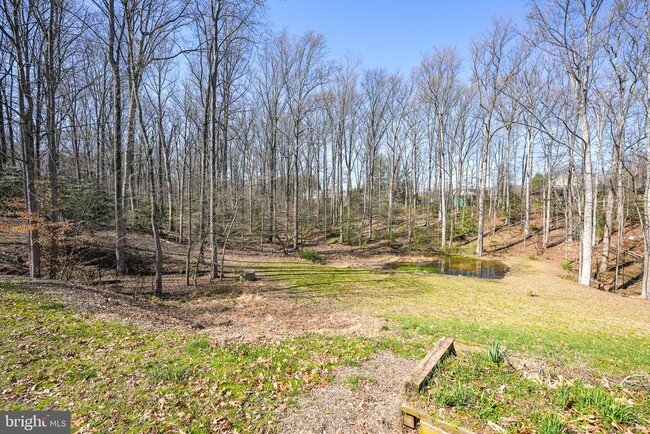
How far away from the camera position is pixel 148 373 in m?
4.23

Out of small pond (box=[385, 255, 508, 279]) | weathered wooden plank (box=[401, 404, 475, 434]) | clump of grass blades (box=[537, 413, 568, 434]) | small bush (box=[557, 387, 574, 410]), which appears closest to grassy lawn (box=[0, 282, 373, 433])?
weathered wooden plank (box=[401, 404, 475, 434])

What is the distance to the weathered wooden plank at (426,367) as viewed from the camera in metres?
3.59

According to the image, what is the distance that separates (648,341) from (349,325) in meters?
7.20

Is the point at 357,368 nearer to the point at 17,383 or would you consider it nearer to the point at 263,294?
the point at 17,383

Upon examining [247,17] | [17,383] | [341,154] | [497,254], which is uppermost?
[247,17]

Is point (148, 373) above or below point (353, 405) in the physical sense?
above

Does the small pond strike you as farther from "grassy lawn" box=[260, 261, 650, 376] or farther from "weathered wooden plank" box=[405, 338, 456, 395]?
"weathered wooden plank" box=[405, 338, 456, 395]

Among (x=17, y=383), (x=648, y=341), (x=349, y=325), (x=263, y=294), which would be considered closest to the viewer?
(x=17, y=383)

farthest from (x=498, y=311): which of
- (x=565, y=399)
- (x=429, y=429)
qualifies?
(x=429, y=429)

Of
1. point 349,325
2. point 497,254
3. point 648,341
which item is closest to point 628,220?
point 497,254

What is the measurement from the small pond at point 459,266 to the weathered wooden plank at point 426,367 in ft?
45.8

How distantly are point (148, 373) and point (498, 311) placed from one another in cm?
983

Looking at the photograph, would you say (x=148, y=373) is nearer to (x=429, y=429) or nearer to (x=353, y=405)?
(x=353, y=405)

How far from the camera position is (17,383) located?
384 cm
